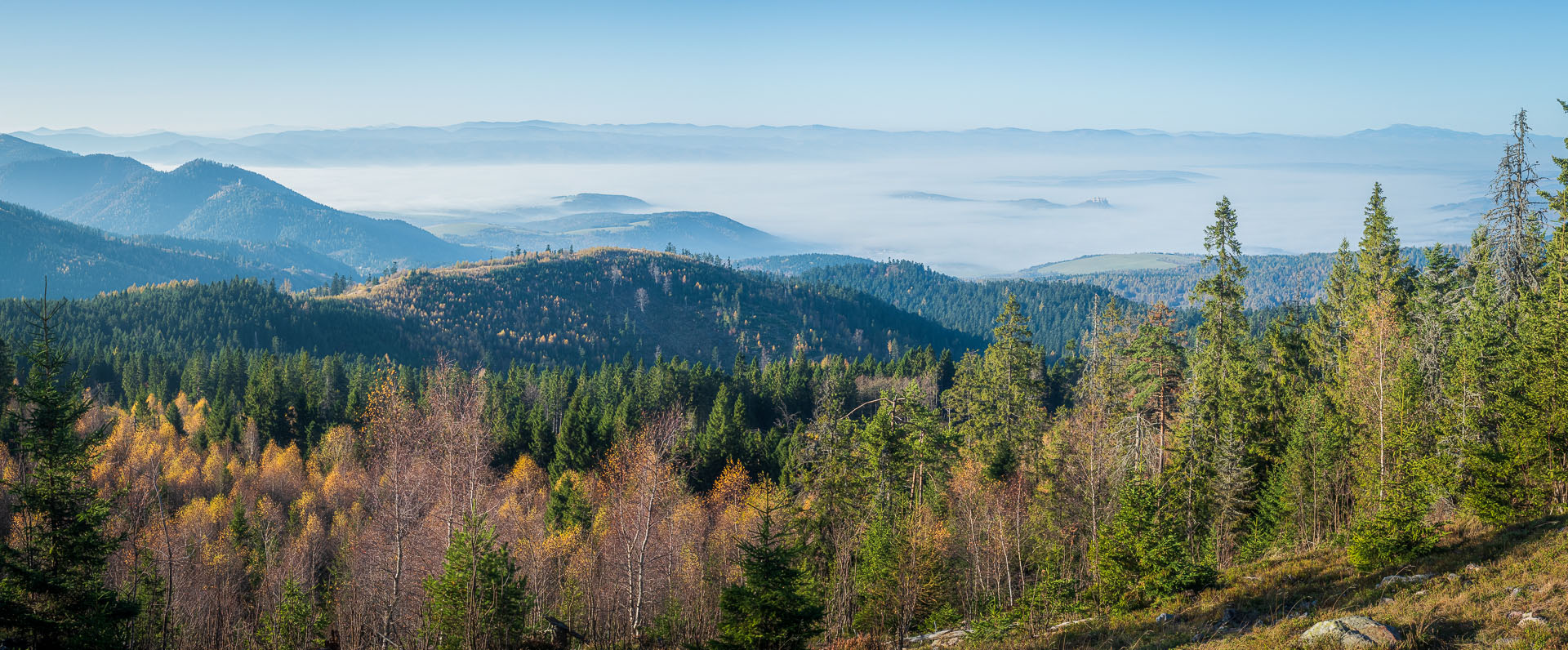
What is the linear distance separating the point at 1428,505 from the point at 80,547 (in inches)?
1705

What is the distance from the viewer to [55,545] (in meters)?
26.7

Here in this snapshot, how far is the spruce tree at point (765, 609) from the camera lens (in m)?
21.8

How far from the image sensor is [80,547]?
88.7 feet

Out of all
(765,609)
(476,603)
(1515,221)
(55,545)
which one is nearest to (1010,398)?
(1515,221)

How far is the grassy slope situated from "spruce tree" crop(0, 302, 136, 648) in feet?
87.8

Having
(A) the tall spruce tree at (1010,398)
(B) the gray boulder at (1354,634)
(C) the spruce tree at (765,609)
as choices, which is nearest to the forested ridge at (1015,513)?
(C) the spruce tree at (765,609)

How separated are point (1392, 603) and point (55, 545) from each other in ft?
123

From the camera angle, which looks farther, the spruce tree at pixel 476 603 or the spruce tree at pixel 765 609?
the spruce tree at pixel 476 603

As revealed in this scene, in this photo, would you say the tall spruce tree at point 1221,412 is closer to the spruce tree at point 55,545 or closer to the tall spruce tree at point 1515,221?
the tall spruce tree at point 1515,221

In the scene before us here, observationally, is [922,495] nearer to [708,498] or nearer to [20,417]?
[708,498]

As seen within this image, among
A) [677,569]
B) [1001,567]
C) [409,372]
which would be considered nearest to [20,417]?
[677,569]

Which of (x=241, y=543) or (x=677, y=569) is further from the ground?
(x=677, y=569)

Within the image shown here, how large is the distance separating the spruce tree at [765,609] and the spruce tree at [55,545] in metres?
19.8

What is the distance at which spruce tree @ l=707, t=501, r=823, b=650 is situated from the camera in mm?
21781
